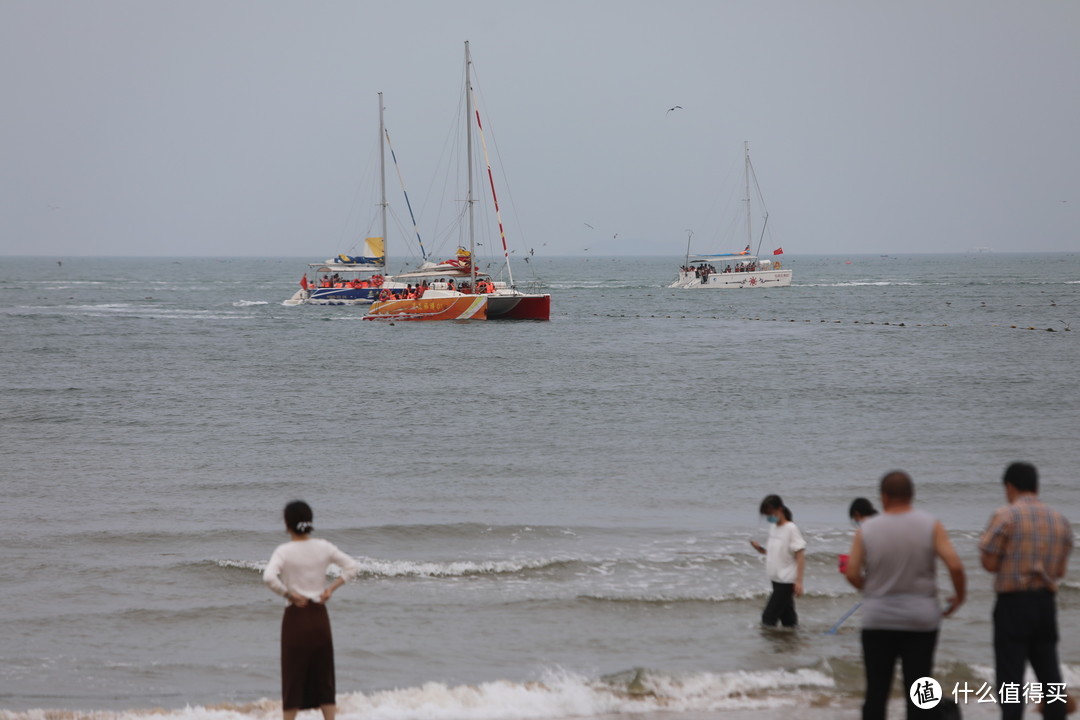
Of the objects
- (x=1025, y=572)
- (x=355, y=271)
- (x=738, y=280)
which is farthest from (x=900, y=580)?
(x=738, y=280)

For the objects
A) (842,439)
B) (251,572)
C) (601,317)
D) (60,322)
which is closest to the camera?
(251,572)

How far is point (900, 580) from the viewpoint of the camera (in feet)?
17.8

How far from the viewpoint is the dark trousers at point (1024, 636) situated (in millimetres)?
5711

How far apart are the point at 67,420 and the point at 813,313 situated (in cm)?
4870

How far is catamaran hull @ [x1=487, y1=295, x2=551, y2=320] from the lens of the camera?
5544 cm

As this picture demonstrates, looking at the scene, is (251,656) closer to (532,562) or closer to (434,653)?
(434,653)

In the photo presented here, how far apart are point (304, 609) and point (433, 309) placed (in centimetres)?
5051

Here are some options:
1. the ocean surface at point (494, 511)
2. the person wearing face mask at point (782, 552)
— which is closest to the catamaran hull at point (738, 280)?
the ocean surface at point (494, 511)

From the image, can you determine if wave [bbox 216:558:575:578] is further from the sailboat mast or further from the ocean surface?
the sailboat mast

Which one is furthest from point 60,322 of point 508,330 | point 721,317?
point 721,317

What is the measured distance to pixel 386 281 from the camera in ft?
227

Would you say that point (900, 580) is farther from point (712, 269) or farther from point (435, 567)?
point (712, 269)

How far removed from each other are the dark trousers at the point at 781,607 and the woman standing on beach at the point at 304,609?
4.35 metres

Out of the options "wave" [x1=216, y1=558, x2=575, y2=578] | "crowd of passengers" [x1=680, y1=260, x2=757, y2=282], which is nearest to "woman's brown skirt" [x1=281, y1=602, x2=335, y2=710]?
"wave" [x1=216, y1=558, x2=575, y2=578]
